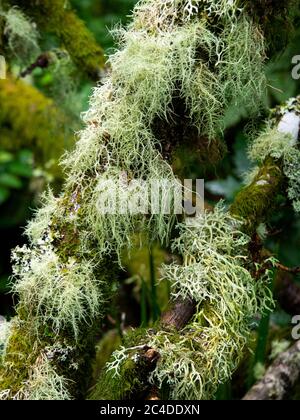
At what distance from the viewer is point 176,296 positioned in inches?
42.8

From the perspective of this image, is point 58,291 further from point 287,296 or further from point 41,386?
point 287,296

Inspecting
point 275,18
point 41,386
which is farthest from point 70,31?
point 41,386

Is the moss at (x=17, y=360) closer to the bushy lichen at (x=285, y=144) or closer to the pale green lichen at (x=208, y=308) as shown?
the pale green lichen at (x=208, y=308)

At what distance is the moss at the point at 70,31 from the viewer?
1751 millimetres

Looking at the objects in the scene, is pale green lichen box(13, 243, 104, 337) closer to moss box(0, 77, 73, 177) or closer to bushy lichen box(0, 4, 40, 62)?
bushy lichen box(0, 4, 40, 62)

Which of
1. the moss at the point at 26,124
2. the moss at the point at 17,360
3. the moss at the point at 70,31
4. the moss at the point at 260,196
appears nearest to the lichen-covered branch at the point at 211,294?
the moss at the point at 260,196

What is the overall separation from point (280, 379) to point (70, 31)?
109cm

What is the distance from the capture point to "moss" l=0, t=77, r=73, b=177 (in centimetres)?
254

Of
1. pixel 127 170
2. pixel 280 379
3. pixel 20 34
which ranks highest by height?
pixel 20 34

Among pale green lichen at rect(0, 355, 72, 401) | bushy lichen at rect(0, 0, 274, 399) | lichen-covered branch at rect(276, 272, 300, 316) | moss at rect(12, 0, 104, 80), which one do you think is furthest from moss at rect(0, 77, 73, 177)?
pale green lichen at rect(0, 355, 72, 401)

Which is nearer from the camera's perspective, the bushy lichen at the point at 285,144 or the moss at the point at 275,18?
the moss at the point at 275,18

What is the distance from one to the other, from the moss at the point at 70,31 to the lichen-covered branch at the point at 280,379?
0.93 metres

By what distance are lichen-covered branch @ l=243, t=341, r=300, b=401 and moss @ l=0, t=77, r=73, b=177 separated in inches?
48.9

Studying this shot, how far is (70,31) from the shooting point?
180cm
